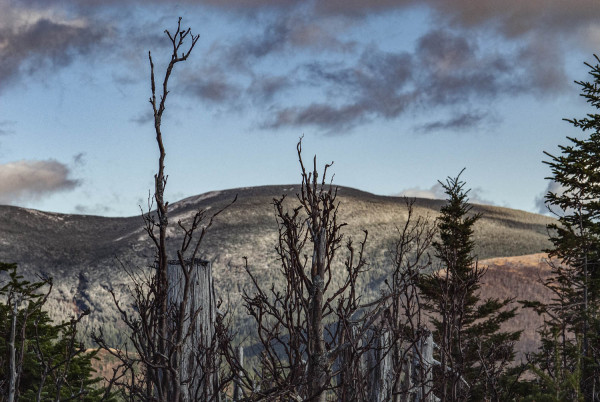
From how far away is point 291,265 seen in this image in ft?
12.3

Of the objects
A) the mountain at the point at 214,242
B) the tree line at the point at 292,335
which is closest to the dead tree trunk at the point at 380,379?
the tree line at the point at 292,335

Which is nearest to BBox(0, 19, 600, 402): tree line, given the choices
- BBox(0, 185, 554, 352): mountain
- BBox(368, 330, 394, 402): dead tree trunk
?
BBox(368, 330, 394, 402): dead tree trunk

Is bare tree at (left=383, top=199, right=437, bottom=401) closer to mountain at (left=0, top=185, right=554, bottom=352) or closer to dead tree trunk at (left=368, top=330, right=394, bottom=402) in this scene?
dead tree trunk at (left=368, top=330, right=394, bottom=402)

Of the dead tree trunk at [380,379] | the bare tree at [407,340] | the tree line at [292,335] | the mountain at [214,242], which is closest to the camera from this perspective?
the tree line at [292,335]

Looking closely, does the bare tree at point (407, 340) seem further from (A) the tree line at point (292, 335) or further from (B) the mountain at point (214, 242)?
(B) the mountain at point (214, 242)

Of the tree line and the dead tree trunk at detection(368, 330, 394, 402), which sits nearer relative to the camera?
the tree line

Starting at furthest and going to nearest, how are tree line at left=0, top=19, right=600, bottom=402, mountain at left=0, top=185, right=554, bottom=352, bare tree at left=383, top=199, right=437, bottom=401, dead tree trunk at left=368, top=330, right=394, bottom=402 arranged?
mountain at left=0, top=185, right=554, bottom=352 < dead tree trunk at left=368, top=330, right=394, bottom=402 < bare tree at left=383, top=199, right=437, bottom=401 < tree line at left=0, top=19, right=600, bottom=402

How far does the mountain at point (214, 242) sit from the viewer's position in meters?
48.5

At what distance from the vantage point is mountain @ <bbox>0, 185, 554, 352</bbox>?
48500 mm

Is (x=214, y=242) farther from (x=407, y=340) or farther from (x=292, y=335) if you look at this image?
(x=292, y=335)

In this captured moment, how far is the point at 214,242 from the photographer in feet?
182

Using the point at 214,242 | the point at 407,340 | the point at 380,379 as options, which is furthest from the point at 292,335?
the point at 214,242

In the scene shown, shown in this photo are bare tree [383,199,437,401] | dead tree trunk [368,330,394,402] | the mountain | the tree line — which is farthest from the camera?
the mountain

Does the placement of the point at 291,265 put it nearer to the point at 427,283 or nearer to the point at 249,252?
the point at 427,283
